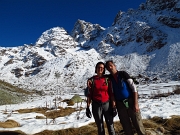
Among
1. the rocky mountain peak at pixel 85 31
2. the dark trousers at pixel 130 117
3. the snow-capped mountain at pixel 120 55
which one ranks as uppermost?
the rocky mountain peak at pixel 85 31

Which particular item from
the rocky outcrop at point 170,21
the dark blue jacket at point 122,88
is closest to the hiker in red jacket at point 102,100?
the dark blue jacket at point 122,88

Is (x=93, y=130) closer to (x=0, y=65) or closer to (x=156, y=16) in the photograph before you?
(x=156, y=16)

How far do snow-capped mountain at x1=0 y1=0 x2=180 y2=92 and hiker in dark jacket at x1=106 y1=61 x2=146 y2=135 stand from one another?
4625 cm

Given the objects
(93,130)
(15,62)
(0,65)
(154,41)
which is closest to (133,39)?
(154,41)

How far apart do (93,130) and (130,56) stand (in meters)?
72.0

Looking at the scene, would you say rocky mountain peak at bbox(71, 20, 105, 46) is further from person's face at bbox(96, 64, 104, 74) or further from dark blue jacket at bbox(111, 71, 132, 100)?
dark blue jacket at bbox(111, 71, 132, 100)

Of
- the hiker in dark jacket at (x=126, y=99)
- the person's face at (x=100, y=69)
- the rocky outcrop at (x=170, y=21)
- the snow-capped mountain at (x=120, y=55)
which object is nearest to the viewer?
the hiker in dark jacket at (x=126, y=99)

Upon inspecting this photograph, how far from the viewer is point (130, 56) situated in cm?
7506

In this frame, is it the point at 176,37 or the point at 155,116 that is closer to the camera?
the point at 155,116

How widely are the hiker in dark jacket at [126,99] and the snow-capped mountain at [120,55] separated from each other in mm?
46251

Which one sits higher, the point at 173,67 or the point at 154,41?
the point at 154,41

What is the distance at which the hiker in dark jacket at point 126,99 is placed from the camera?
13.7 feet

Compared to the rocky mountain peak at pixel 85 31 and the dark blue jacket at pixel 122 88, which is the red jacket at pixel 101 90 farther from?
the rocky mountain peak at pixel 85 31

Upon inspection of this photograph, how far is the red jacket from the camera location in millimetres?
4324
